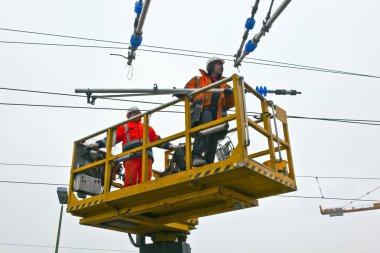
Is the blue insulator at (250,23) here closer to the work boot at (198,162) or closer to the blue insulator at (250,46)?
the blue insulator at (250,46)

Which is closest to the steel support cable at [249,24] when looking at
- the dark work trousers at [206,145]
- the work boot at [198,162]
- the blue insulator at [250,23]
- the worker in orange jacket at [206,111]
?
the blue insulator at [250,23]

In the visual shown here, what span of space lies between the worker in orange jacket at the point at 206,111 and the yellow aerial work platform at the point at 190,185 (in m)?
0.19

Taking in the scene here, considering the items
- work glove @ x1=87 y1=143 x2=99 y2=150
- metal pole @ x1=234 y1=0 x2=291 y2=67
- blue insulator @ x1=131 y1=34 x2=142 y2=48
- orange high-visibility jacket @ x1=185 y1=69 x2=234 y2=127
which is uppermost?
metal pole @ x1=234 y1=0 x2=291 y2=67

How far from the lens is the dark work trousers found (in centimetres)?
559

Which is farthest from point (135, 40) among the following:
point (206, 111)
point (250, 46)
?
point (250, 46)

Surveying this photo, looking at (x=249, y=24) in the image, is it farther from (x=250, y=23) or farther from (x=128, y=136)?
(x=128, y=136)

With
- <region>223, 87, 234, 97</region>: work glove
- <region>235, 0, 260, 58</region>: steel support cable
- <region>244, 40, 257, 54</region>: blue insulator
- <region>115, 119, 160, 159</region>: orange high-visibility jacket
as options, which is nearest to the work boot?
<region>223, 87, 234, 97</region>: work glove

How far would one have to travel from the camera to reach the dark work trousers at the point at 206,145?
5594 mm

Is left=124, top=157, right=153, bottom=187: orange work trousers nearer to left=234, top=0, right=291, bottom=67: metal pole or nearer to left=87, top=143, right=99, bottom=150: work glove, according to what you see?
left=87, top=143, right=99, bottom=150: work glove

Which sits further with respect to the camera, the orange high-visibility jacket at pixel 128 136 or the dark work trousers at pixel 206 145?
the orange high-visibility jacket at pixel 128 136

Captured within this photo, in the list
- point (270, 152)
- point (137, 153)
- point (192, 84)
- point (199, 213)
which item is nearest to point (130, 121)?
point (137, 153)

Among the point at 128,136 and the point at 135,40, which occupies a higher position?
the point at 135,40

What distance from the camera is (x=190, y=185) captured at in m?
5.20

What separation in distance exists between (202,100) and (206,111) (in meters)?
0.17
